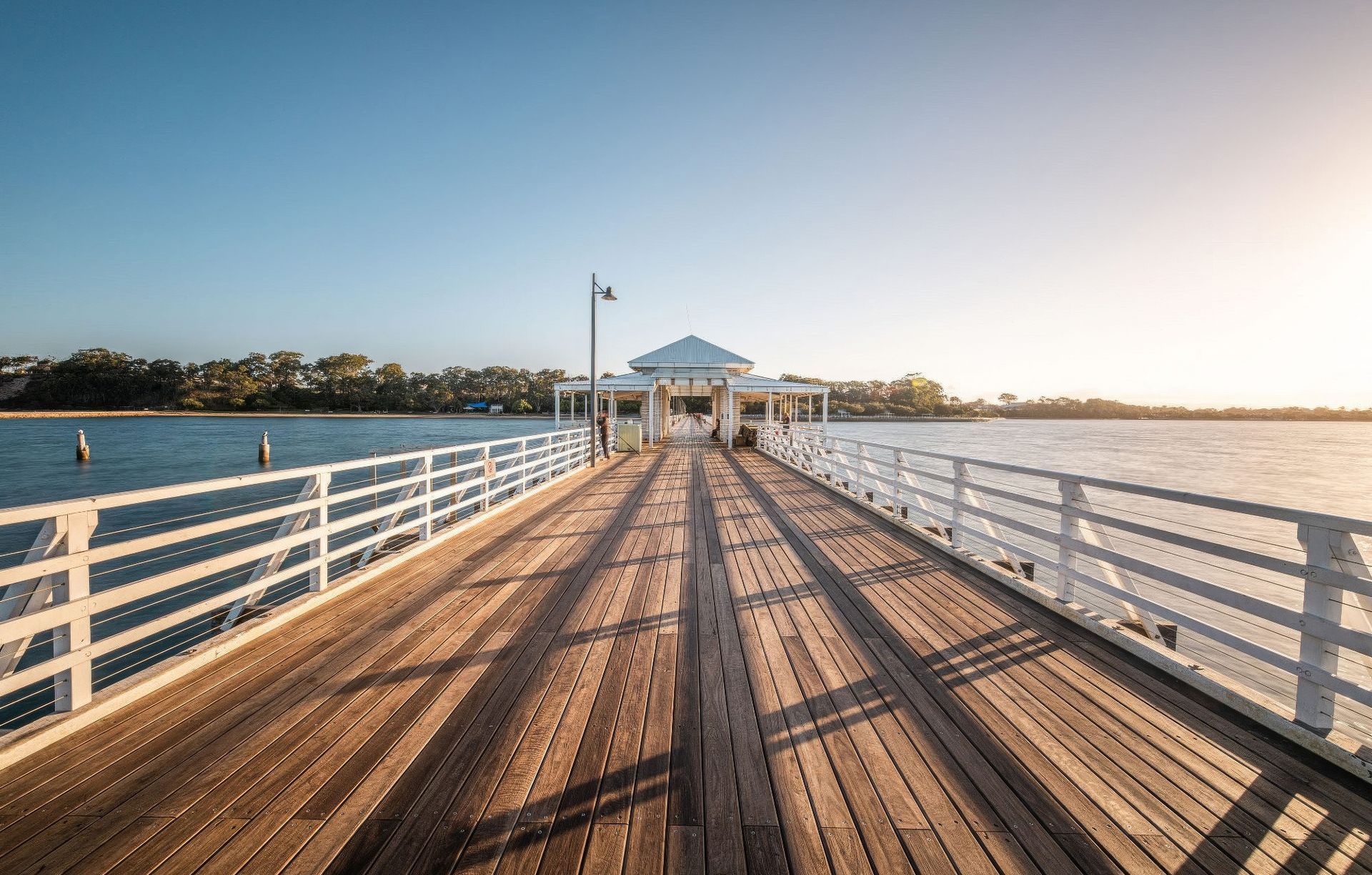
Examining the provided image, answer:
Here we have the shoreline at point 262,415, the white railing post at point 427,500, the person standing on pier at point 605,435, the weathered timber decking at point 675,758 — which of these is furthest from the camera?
the shoreline at point 262,415

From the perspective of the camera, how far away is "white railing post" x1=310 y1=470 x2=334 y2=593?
3486 mm

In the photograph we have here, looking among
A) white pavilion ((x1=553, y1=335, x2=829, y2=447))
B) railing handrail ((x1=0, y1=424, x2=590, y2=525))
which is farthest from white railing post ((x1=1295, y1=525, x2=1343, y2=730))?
white pavilion ((x1=553, y1=335, x2=829, y2=447))

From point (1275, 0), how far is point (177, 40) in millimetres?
25125

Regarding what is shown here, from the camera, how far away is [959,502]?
15.4 ft

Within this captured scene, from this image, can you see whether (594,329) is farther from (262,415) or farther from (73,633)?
(262,415)

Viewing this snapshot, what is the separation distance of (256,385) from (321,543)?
10072 cm

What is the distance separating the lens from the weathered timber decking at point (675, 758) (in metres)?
1.49

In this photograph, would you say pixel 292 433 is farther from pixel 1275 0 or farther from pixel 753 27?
pixel 1275 0

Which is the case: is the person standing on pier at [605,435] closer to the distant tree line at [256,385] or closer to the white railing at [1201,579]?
the white railing at [1201,579]

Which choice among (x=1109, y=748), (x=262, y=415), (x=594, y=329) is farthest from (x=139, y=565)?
(x=262, y=415)

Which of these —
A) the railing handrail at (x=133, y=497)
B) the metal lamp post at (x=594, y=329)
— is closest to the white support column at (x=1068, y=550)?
the railing handrail at (x=133, y=497)

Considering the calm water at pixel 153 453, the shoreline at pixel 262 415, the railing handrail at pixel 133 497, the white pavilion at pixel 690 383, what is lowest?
the calm water at pixel 153 453

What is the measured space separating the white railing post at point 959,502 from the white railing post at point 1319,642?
2574mm

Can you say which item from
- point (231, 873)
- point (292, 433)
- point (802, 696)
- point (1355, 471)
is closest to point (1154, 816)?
point (802, 696)
